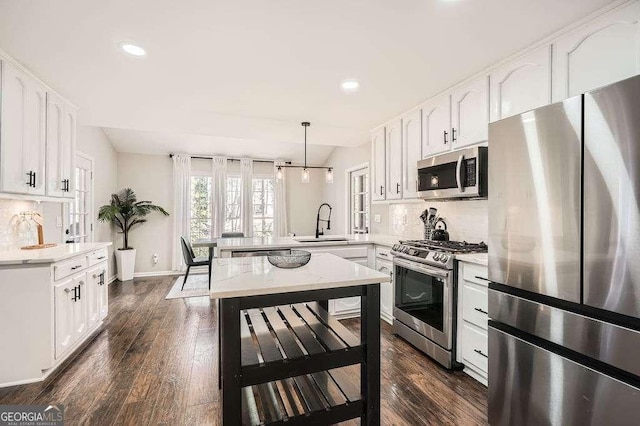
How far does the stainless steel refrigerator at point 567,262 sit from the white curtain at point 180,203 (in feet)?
19.0

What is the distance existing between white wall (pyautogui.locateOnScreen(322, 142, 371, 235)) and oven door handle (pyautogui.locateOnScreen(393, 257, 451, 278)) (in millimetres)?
2621

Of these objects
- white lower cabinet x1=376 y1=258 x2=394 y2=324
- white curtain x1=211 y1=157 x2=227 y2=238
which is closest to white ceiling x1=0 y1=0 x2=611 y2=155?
white lower cabinet x1=376 y1=258 x2=394 y2=324

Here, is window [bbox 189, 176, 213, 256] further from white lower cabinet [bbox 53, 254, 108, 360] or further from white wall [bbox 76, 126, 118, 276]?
white lower cabinet [bbox 53, 254, 108, 360]

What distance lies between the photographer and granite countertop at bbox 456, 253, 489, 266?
2092 millimetres

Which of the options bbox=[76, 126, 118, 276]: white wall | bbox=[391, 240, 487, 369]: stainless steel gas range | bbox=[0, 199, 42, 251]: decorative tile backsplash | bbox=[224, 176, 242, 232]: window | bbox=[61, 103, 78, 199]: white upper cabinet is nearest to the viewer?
bbox=[391, 240, 487, 369]: stainless steel gas range

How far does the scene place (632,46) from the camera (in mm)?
1594

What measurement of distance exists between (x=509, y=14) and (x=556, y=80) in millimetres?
550

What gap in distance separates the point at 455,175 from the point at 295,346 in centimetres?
195

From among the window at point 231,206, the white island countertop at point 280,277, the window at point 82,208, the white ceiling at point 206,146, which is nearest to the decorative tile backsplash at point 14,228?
the window at point 82,208

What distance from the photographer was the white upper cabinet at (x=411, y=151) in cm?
323

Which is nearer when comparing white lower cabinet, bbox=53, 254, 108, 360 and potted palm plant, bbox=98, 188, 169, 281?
white lower cabinet, bbox=53, 254, 108, 360

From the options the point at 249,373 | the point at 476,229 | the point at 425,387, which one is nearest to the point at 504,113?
the point at 476,229

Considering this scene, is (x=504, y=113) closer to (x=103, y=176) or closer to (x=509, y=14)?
(x=509, y=14)

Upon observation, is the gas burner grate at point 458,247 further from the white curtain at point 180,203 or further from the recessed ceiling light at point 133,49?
the white curtain at point 180,203
